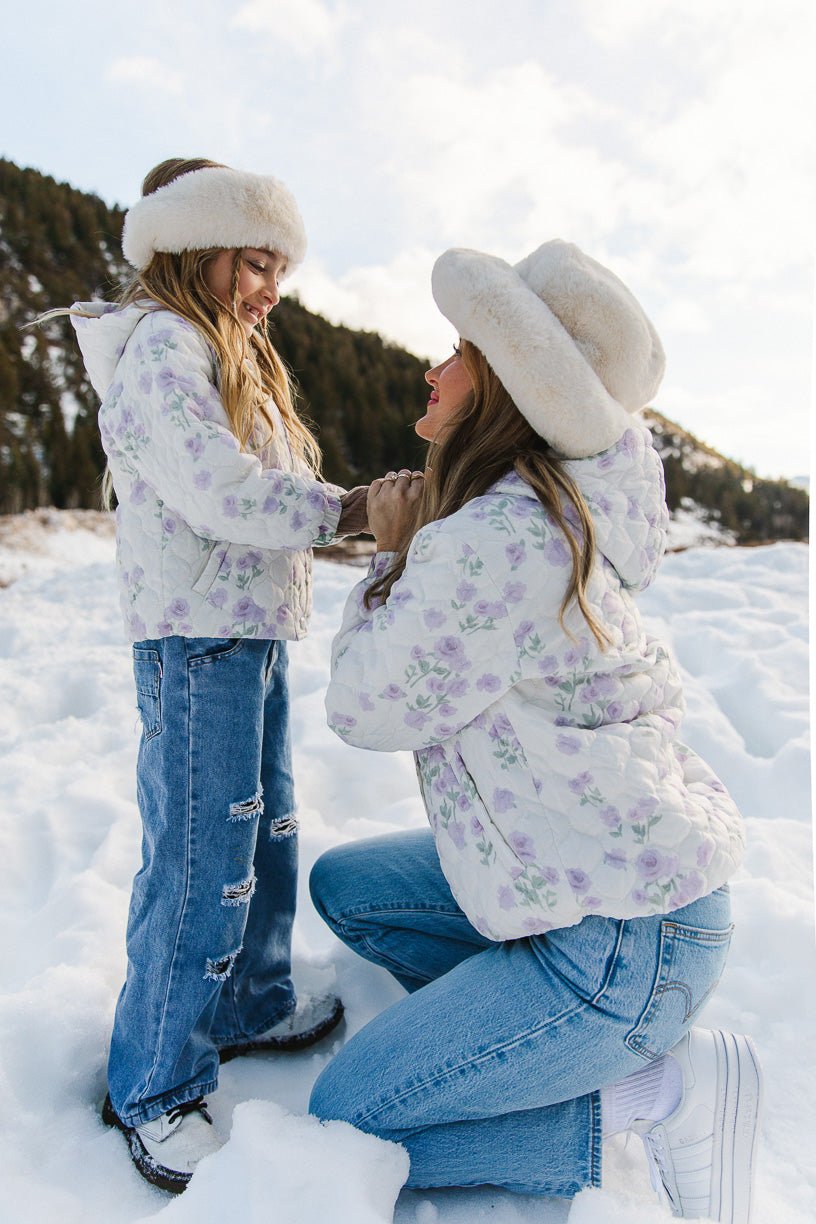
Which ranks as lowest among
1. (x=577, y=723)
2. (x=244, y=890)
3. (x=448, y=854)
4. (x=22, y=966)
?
(x=22, y=966)

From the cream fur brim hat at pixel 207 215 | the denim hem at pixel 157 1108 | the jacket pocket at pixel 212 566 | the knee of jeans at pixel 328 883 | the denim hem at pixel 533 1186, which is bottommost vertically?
the denim hem at pixel 533 1186

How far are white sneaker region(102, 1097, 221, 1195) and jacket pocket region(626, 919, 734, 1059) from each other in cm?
79

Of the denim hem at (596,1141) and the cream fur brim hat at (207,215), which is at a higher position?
the cream fur brim hat at (207,215)

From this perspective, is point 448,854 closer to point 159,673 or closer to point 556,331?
point 159,673

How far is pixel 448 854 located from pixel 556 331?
34.1 inches

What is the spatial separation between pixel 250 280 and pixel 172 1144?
1599 mm

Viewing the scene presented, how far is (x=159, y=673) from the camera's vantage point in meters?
1.64

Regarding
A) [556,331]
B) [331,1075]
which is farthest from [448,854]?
[556,331]

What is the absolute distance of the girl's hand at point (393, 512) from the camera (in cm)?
162

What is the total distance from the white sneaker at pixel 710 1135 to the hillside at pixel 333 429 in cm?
607

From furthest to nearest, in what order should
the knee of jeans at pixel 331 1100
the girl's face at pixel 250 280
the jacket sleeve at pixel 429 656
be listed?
1. the girl's face at pixel 250 280
2. the knee of jeans at pixel 331 1100
3. the jacket sleeve at pixel 429 656

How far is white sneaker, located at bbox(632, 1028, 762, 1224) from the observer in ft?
4.74

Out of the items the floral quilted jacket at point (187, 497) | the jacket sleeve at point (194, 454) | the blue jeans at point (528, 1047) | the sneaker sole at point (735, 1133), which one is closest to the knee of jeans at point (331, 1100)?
the blue jeans at point (528, 1047)

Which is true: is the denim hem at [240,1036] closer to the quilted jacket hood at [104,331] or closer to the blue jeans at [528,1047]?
the blue jeans at [528,1047]
